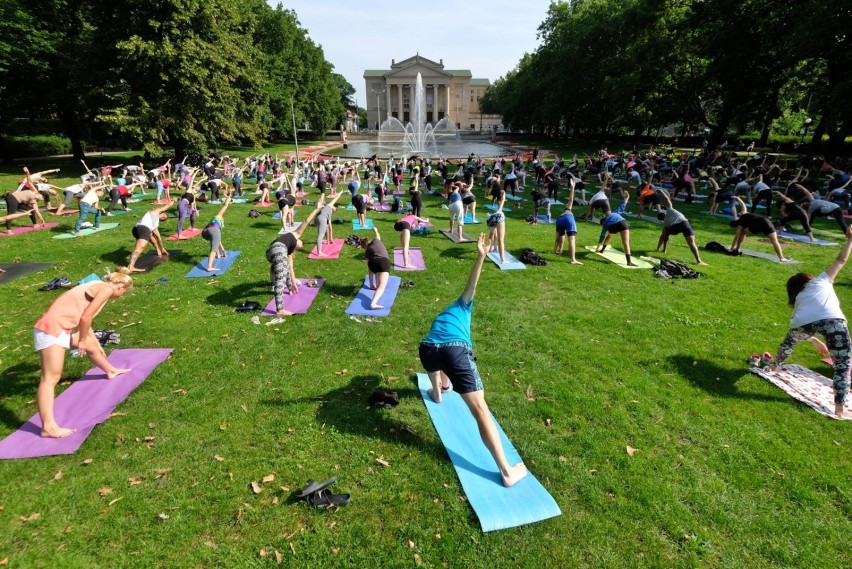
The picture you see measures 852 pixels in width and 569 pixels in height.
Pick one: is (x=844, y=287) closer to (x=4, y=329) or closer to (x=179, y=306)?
(x=179, y=306)

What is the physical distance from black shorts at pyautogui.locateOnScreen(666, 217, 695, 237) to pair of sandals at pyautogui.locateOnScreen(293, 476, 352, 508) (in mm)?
11431

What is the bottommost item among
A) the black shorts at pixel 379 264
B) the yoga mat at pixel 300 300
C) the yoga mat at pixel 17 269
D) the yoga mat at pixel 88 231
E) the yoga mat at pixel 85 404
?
the yoga mat at pixel 85 404

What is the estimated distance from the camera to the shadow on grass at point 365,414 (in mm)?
5102

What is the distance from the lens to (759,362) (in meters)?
6.55

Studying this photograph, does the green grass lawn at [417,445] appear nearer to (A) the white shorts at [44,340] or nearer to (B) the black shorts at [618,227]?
(A) the white shorts at [44,340]

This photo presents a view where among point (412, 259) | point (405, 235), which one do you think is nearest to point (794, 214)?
point (412, 259)

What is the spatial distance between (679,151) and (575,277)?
3872 centimetres

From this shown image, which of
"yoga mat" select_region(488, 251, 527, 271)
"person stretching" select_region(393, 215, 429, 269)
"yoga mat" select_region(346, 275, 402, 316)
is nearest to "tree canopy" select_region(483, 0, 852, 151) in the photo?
"yoga mat" select_region(488, 251, 527, 271)

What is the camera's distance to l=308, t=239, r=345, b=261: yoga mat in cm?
1210

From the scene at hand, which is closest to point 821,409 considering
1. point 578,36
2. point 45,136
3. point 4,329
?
point 4,329

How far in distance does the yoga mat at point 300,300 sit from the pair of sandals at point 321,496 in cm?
464

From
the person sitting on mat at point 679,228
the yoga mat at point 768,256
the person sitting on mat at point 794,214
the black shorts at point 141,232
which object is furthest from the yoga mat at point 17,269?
the person sitting on mat at point 794,214

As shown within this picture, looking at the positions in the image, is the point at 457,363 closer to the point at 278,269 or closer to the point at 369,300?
the point at 369,300

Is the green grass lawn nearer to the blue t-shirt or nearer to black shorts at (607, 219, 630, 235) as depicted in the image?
the blue t-shirt
